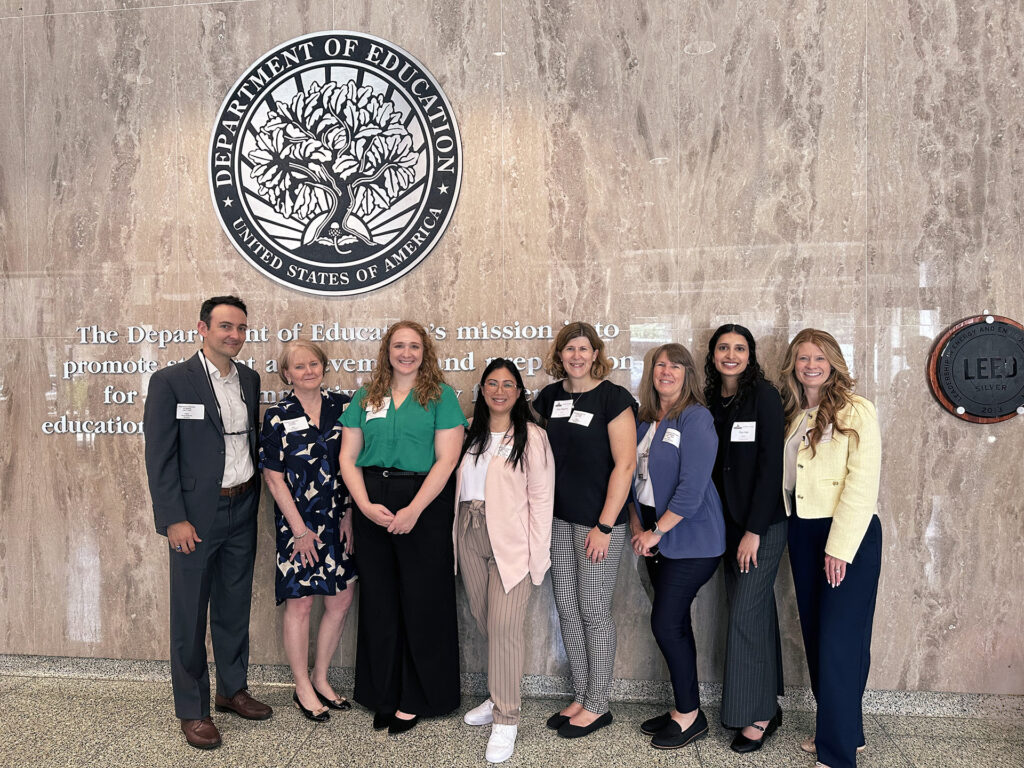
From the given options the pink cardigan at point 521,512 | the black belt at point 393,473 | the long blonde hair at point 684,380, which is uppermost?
the long blonde hair at point 684,380

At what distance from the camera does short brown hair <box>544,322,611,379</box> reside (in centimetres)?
247


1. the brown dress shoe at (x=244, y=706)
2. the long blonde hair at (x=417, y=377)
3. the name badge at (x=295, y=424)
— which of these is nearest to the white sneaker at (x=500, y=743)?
the brown dress shoe at (x=244, y=706)

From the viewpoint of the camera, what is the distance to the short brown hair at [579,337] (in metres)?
2.47

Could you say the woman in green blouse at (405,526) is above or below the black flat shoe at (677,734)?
above

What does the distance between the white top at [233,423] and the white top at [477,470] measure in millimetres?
930

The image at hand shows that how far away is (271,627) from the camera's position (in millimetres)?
3033

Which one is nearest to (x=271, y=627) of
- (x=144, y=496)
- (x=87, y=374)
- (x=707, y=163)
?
(x=144, y=496)

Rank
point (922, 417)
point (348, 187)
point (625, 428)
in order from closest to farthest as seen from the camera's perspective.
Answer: point (625, 428) < point (922, 417) < point (348, 187)

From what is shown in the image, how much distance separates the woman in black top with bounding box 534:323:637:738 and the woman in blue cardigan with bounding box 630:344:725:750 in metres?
0.11

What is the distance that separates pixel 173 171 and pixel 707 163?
2.53 m

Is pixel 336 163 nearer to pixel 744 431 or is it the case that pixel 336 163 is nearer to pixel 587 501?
pixel 587 501

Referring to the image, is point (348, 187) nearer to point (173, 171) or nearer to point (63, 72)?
point (173, 171)

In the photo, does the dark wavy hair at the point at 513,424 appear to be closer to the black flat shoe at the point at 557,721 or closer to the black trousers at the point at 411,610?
the black trousers at the point at 411,610

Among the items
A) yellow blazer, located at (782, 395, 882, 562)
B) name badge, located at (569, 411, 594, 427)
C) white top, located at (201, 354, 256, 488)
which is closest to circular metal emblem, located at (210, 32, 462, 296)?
white top, located at (201, 354, 256, 488)
